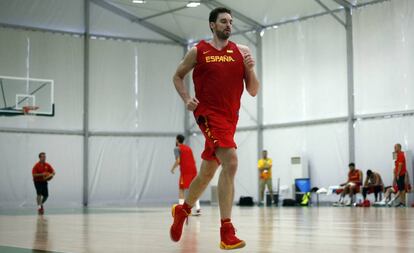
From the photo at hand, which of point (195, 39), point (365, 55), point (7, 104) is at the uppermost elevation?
point (195, 39)

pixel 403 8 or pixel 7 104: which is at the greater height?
pixel 403 8

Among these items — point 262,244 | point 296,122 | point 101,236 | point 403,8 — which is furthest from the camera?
point 296,122

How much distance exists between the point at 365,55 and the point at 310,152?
490 centimetres

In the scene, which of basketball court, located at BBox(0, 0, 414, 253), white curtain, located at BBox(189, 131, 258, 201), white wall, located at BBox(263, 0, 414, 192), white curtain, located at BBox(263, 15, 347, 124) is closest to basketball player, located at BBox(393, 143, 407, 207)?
basketball court, located at BBox(0, 0, 414, 253)

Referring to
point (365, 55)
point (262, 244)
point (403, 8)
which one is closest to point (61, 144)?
point (365, 55)

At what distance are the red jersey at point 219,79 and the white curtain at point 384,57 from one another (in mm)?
20364

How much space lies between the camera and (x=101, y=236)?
346 inches

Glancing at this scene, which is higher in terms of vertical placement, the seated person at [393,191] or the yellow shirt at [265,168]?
the yellow shirt at [265,168]

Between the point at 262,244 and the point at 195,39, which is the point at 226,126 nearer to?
the point at 262,244

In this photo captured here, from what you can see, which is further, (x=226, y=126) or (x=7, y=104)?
(x=7, y=104)


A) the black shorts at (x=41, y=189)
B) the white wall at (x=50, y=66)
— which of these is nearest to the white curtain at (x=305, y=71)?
the white wall at (x=50, y=66)

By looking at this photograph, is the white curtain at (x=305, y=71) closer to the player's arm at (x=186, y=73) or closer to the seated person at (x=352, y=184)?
the seated person at (x=352, y=184)

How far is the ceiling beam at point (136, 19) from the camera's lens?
33.5m

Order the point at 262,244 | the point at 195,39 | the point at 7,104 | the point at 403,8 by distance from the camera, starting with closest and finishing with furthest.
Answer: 1. the point at 262,244
2. the point at 403,8
3. the point at 7,104
4. the point at 195,39
